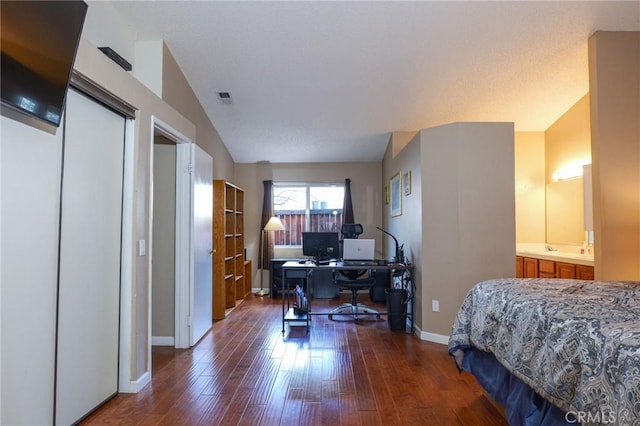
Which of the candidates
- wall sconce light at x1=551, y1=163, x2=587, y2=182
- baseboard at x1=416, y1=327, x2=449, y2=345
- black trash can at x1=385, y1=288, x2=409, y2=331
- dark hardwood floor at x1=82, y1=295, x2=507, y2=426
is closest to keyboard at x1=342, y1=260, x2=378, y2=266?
black trash can at x1=385, y1=288, x2=409, y2=331

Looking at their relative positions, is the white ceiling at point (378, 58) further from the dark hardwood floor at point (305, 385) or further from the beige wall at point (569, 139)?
the dark hardwood floor at point (305, 385)

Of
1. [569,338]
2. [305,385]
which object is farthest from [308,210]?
[569,338]

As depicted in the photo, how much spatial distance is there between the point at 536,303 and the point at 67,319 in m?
2.54

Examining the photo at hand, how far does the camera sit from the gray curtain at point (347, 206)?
6.16 m

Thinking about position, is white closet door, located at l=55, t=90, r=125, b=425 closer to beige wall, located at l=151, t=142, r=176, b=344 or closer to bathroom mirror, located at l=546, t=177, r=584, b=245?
beige wall, located at l=151, t=142, r=176, b=344

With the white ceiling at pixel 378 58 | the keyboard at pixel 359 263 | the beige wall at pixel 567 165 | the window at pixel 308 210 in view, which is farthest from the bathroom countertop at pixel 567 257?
the window at pixel 308 210

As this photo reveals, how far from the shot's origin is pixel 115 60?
7.90 feet

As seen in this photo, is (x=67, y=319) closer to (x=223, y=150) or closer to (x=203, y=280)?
(x=203, y=280)

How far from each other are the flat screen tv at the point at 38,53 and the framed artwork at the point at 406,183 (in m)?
3.38

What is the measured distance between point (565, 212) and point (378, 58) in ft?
11.1

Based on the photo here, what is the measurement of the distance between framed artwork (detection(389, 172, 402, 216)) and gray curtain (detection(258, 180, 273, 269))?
224 centimetres

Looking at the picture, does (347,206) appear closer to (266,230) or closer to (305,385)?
(266,230)

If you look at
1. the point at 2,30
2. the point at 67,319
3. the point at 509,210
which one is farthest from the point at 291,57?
the point at 67,319

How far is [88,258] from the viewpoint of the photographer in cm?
215
